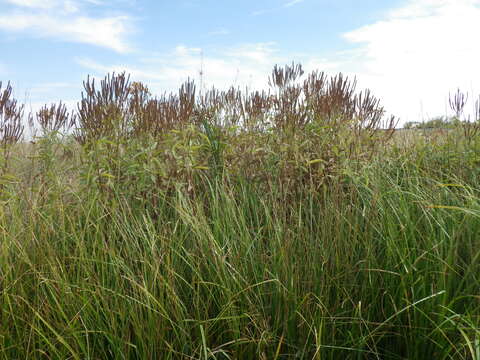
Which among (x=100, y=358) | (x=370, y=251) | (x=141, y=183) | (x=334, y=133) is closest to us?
(x=100, y=358)

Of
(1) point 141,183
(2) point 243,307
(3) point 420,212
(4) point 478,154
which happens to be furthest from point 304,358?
(4) point 478,154

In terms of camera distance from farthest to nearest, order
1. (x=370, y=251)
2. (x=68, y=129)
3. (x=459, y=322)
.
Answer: (x=68, y=129), (x=370, y=251), (x=459, y=322)

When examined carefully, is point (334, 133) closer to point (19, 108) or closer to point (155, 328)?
point (155, 328)

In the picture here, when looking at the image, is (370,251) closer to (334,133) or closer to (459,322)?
(459,322)

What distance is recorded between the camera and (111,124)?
3645mm

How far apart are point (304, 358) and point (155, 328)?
75 cm

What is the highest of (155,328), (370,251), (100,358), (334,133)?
(334,133)

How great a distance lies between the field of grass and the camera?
7.42ft

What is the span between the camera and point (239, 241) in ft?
9.55

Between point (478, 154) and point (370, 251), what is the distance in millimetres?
3105

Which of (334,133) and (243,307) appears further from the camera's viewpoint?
(334,133)

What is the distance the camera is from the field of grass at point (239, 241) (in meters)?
2.26

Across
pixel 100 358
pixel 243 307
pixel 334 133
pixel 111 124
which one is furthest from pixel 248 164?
pixel 100 358

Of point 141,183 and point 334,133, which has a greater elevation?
point 334,133
